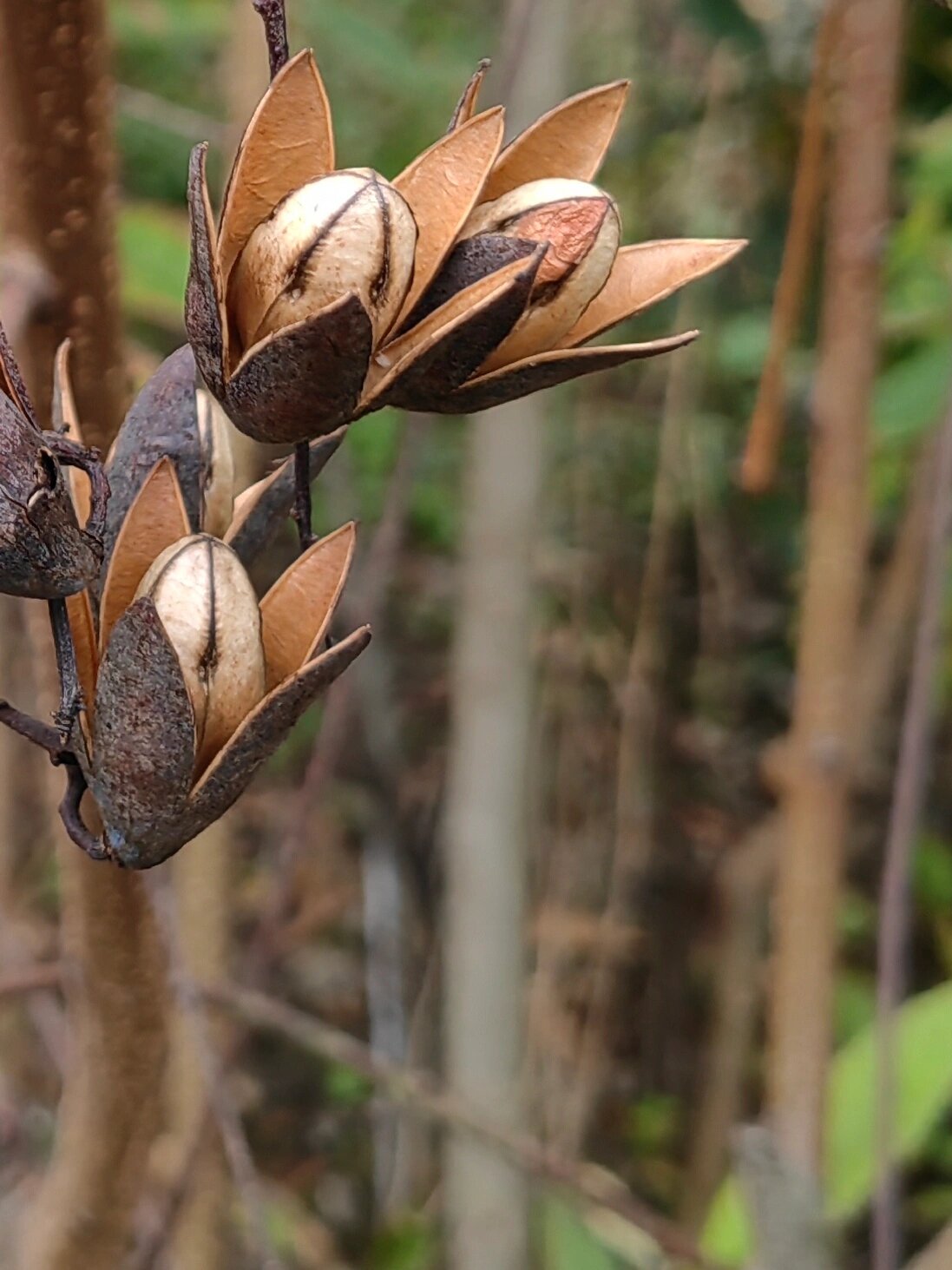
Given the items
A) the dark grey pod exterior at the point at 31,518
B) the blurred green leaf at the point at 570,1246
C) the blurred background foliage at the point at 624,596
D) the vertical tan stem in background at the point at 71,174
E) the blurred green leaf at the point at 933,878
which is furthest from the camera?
the blurred green leaf at the point at 933,878

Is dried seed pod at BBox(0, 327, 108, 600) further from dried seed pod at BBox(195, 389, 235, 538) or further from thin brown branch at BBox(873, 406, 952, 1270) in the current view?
thin brown branch at BBox(873, 406, 952, 1270)

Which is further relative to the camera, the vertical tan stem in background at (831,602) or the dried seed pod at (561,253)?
the vertical tan stem in background at (831,602)

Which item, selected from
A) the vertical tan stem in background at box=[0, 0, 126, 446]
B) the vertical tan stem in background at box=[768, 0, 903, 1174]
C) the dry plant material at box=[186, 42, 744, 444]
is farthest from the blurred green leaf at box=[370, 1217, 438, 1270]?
the dry plant material at box=[186, 42, 744, 444]

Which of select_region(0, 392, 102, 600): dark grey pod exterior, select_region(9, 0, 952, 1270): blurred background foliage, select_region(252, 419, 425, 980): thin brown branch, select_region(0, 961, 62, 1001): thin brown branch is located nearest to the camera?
select_region(0, 392, 102, 600): dark grey pod exterior

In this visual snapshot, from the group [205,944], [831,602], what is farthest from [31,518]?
[205,944]

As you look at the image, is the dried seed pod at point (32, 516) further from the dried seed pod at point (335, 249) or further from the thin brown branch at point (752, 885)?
the thin brown branch at point (752, 885)

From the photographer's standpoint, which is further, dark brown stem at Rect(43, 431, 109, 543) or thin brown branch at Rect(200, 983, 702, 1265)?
thin brown branch at Rect(200, 983, 702, 1265)

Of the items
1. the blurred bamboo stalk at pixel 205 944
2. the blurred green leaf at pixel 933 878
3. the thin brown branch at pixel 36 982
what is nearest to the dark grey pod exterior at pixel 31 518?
the thin brown branch at pixel 36 982
